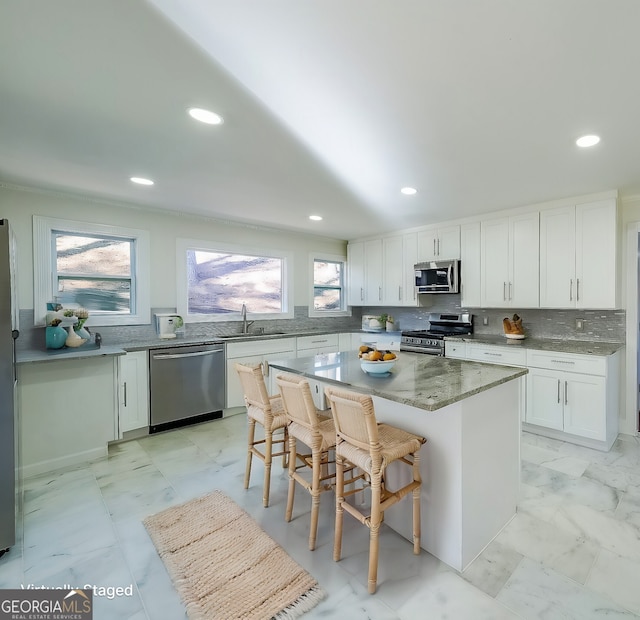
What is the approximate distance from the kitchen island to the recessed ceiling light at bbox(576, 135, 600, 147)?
1550 millimetres

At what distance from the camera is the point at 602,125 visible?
199 cm

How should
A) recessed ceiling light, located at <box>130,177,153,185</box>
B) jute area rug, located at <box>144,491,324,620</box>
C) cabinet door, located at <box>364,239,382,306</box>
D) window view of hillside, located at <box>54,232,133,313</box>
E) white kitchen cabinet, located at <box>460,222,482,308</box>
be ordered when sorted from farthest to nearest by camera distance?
1. cabinet door, located at <box>364,239,382,306</box>
2. white kitchen cabinet, located at <box>460,222,482,308</box>
3. window view of hillside, located at <box>54,232,133,313</box>
4. recessed ceiling light, located at <box>130,177,153,185</box>
5. jute area rug, located at <box>144,491,324,620</box>

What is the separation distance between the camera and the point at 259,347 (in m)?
4.28

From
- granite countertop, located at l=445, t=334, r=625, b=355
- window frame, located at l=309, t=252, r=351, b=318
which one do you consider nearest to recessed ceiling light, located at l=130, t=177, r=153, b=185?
window frame, located at l=309, t=252, r=351, b=318

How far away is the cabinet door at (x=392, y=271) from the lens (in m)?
5.02

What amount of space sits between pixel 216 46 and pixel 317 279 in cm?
430

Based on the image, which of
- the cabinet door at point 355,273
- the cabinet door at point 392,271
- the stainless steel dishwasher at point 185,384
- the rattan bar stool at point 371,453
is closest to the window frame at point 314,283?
the cabinet door at point 355,273

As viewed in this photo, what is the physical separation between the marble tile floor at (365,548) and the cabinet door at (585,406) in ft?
0.89

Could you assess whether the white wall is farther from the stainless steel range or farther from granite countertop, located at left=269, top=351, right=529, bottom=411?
granite countertop, located at left=269, top=351, right=529, bottom=411

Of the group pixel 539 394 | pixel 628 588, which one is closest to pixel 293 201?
pixel 539 394

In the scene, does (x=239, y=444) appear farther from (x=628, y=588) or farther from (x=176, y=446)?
(x=628, y=588)

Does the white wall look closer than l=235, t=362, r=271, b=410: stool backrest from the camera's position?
No

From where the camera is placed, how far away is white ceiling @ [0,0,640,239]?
1.25 metres

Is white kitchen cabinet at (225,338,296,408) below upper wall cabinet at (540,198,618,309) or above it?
below
